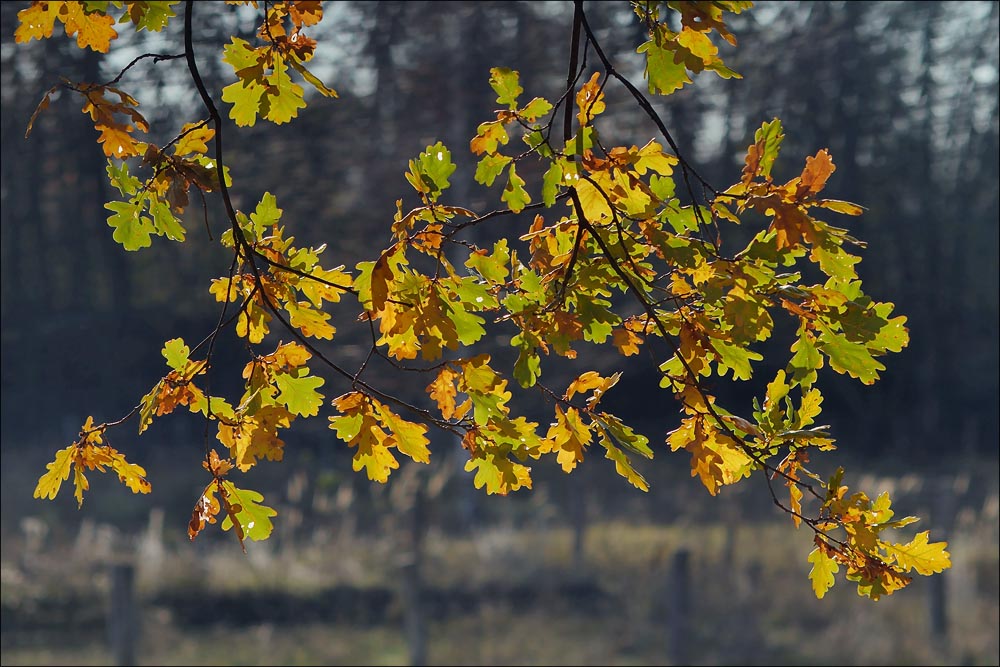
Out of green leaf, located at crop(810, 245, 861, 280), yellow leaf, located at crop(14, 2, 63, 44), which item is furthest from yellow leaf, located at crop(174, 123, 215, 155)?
green leaf, located at crop(810, 245, 861, 280)

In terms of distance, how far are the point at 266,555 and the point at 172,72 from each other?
6244mm

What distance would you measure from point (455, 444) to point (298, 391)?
1150cm

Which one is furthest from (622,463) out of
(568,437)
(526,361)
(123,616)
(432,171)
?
(123,616)

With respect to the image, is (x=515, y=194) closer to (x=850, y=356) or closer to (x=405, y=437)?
(x=405, y=437)

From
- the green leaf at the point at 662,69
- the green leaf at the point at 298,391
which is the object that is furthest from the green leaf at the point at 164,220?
the green leaf at the point at 662,69

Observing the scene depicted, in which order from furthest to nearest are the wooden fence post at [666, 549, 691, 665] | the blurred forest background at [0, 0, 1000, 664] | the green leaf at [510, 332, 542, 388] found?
the blurred forest background at [0, 0, 1000, 664], the wooden fence post at [666, 549, 691, 665], the green leaf at [510, 332, 542, 388]

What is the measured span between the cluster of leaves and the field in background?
20.2ft

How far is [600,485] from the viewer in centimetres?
1326

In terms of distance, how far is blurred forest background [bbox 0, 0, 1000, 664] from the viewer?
8836mm

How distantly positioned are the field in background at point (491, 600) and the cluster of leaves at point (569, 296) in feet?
20.2

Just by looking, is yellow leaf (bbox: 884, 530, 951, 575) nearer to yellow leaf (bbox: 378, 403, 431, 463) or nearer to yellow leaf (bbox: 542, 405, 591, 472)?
yellow leaf (bbox: 542, 405, 591, 472)

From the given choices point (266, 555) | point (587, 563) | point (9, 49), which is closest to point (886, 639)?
point (587, 563)

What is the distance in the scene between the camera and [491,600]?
30.4 feet

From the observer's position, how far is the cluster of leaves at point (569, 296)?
1790 millimetres
